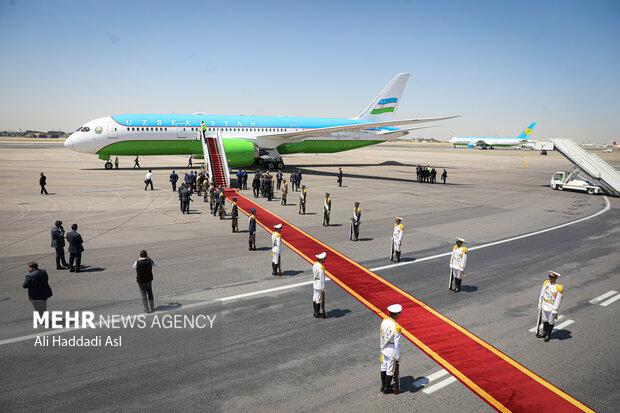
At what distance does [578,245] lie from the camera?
17.6 metres

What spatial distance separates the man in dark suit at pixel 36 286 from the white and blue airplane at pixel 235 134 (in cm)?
2754

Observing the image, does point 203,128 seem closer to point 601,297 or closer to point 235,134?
point 235,134

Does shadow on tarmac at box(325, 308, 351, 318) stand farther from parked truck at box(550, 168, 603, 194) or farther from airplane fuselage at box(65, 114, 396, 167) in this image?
parked truck at box(550, 168, 603, 194)

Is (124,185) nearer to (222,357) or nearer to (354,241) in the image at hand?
(354,241)

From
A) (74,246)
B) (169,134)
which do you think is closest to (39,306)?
(74,246)

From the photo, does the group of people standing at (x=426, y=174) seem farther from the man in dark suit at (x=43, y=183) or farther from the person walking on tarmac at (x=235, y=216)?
the man in dark suit at (x=43, y=183)

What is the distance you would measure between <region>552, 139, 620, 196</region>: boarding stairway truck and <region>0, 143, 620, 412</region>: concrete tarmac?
15343 mm

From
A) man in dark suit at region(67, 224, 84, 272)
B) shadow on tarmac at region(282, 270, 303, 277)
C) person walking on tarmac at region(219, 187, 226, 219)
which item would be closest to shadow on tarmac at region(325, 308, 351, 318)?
shadow on tarmac at region(282, 270, 303, 277)

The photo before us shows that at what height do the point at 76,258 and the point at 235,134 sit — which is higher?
the point at 235,134

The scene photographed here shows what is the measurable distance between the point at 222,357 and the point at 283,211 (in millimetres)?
15494

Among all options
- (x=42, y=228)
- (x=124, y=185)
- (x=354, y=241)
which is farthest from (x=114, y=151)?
(x=354, y=241)

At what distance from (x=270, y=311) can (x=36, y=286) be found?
5660 mm

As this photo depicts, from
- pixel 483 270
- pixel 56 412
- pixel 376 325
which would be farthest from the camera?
pixel 483 270

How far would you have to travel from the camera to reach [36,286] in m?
8.89
